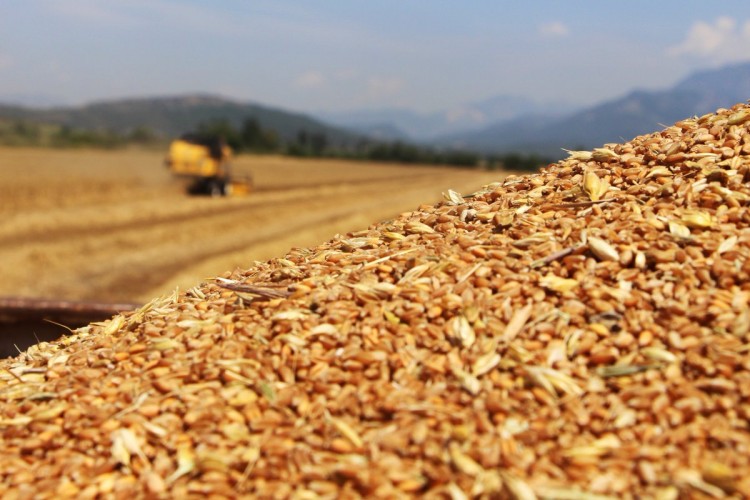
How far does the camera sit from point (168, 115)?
168125 mm

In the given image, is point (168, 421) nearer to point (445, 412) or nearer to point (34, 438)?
point (34, 438)

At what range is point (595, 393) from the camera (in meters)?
1.91

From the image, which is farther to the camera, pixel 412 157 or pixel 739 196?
pixel 412 157

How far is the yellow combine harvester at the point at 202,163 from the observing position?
2089 cm

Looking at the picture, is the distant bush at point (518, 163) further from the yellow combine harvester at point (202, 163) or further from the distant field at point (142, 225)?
the yellow combine harvester at point (202, 163)

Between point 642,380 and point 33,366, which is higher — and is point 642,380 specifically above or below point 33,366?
above

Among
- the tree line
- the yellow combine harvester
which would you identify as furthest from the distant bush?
the yellow combine harvester

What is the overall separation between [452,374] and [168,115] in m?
Answer: 176

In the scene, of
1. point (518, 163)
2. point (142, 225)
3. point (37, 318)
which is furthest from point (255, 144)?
point (37, 318)

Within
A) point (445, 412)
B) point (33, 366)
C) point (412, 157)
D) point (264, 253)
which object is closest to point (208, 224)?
point (264, 253)

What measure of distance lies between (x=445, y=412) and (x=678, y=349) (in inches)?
26.0

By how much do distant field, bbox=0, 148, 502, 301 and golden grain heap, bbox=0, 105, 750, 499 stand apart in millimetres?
6876

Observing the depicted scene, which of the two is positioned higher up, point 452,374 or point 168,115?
point 168,115

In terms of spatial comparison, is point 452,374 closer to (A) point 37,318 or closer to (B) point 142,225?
(A) point 37,318
